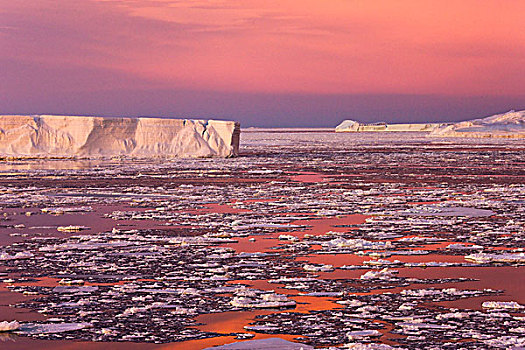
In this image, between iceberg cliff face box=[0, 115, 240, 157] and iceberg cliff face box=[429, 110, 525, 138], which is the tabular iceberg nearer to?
iceberg cliff face box=[429, 110, 525, 138]

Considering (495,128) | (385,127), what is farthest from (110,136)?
(385,127)

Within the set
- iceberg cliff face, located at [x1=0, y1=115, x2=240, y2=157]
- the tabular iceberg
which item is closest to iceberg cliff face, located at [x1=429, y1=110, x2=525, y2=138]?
the tabular iceberg

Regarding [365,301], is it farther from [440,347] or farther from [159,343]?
[159,343]

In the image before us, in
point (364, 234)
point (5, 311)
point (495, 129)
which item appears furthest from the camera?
point (495, 129)

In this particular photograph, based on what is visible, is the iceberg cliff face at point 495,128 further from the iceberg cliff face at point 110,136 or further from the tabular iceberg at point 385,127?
the iceberg cliff face at point 110,136

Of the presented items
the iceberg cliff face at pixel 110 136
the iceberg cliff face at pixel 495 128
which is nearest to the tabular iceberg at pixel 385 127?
the iceberg cliff face at pixel 495 128

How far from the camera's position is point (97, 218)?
1064 cm

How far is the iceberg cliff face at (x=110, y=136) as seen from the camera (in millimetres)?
26828

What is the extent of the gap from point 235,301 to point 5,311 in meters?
1.78

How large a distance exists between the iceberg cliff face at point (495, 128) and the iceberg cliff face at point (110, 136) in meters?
48.7

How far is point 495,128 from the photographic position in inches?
2997

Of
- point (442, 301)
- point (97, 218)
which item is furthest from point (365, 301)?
point (97, 218)

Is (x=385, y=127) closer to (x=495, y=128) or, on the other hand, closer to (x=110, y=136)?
(x=495, y=128)

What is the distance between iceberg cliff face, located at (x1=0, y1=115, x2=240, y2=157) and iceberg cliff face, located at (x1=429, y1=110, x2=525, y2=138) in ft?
160
